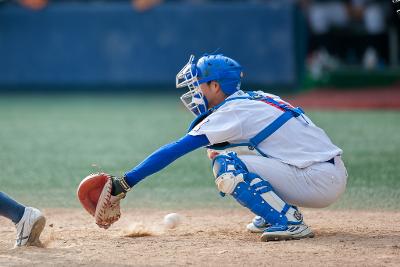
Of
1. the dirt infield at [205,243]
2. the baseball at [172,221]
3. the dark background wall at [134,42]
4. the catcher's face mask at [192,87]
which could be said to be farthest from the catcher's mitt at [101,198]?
the dark background wall at [134,42]

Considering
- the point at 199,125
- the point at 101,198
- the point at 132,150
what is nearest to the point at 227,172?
the point at 199,125

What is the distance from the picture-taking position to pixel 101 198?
17.7 ft

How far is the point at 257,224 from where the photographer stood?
584 centimetres

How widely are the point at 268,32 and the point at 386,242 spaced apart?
38.0 feet

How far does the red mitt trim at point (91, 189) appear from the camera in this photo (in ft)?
18.0

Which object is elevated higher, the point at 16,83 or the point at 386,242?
the point at 386,242

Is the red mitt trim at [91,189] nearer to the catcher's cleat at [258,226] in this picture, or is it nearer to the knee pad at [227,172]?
the knee pad at [227,172]

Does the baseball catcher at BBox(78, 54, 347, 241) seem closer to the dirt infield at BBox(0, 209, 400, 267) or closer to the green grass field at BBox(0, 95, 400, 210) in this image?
the dirt infield at BBox(0, 209, 400, 267)

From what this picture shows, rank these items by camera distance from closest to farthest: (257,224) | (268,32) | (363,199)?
(257,224), (363,199), (268,32)

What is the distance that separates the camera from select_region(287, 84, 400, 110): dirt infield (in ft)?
47.6

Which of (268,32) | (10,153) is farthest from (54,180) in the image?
(268,32)

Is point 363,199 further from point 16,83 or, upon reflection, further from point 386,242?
point 16,83

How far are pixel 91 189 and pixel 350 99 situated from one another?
10.6m

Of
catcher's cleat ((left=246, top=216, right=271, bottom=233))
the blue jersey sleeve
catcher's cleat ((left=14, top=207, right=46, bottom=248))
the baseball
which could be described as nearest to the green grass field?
the baseball
